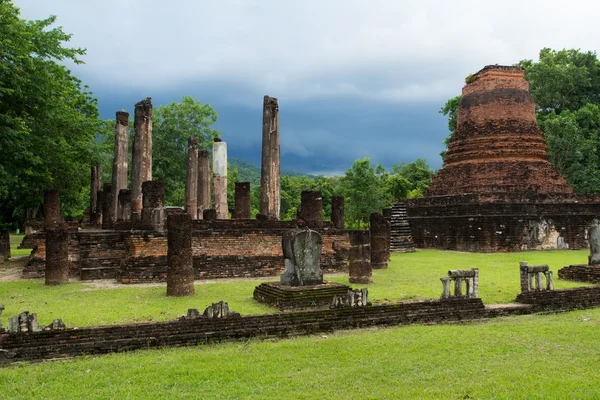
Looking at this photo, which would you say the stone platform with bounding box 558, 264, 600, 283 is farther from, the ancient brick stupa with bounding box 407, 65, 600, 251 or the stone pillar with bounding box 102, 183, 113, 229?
the stone pillar with bounding box 102, 183, 113, 229

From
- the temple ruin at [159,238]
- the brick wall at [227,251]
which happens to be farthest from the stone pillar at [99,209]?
the brick wall at [227,251]

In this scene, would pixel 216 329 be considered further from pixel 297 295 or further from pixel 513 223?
pixel 513 223

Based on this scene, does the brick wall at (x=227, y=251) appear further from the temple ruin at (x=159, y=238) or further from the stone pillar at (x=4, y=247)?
the stone pillar at (x=4, y=247)

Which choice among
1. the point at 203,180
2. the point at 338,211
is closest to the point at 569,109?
the point at 338,211

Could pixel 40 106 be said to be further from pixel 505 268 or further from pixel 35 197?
pixel 505 268

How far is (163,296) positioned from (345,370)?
5.59 meters

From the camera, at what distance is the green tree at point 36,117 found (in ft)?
46.1

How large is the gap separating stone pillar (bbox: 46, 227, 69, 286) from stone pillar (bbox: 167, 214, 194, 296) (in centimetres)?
317

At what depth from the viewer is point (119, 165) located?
19422 mm

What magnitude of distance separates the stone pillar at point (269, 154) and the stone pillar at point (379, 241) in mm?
3778

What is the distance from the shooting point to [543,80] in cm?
3816

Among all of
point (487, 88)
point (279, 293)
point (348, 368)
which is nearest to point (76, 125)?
point (279, 293)

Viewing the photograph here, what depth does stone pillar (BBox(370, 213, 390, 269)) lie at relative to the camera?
16.0m

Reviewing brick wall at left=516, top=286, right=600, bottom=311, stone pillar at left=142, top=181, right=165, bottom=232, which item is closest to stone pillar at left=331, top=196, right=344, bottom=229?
stone pillar at left=142, top=181, right=165, bottom=232
